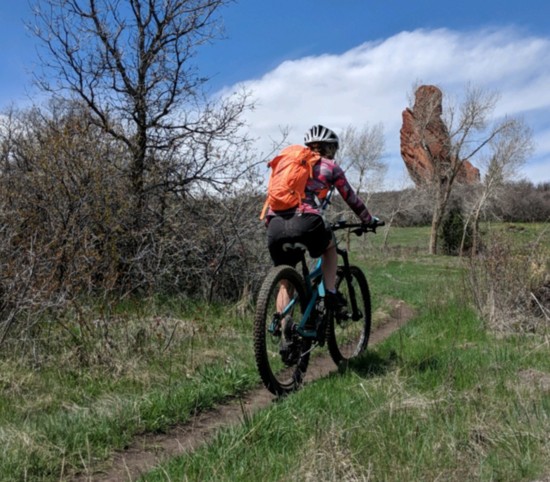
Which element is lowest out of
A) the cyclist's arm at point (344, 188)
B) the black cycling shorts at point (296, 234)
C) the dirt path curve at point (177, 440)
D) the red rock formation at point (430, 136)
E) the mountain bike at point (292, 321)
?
the dirt path curve at point (177, 440)

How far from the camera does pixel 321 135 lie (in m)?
5.09

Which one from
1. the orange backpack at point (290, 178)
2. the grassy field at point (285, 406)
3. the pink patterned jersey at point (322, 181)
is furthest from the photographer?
the pink patterned jersey at point (322, 181)

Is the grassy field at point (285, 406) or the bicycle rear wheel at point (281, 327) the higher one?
the bicycle rear wheel at point (281, 327)

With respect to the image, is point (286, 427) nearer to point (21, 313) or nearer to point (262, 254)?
point (21, 313)

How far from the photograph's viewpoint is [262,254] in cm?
1016

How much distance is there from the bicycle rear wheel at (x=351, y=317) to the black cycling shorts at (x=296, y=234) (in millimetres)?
805

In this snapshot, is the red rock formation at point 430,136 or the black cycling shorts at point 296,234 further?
the red rock formation at point 430,136

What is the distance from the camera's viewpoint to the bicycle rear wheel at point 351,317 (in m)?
5.62

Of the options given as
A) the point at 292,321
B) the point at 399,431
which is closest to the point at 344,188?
the point at 292,321

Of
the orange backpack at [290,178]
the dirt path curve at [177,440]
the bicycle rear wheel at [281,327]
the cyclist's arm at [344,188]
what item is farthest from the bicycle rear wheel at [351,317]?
the orange backpack at [290,178]

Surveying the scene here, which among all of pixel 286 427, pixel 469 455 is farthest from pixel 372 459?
pixel 286 427

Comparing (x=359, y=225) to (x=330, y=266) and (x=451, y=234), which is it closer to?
(x=330, y=266)

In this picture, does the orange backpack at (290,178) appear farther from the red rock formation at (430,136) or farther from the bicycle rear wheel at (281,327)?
the red rock formation at (430,136)

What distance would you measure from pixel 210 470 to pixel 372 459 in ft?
2.80
